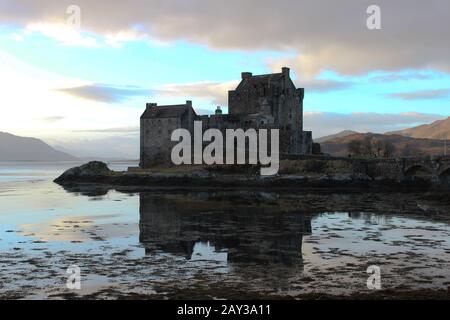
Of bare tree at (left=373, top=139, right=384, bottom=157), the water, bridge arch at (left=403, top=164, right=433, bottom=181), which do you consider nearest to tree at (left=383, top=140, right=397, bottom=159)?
bare tree at (left=373, top=139, right=384, bottom=157)

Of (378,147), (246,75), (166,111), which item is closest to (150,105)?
(166,111)

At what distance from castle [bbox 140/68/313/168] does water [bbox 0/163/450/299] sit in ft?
90.6

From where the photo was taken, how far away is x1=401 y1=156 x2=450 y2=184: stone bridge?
50328 millimetres

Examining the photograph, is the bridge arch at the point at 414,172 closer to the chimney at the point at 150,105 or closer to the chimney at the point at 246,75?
the chimney at the point at 246,75

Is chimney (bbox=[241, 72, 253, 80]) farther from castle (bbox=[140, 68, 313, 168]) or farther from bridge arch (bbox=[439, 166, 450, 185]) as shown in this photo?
bridge arch (bbox=[439, 166, 450, 185])

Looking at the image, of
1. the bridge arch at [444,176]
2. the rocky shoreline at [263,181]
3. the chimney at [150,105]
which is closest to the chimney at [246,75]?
the chimney at [150,105]

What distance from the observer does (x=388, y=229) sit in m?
22.0

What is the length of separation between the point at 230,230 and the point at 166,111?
40903 millimetres

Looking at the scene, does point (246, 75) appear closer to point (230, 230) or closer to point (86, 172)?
point (86, 172)

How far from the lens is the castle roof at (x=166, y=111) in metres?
58.8

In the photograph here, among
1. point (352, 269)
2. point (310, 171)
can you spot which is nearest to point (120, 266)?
point (352, 269)

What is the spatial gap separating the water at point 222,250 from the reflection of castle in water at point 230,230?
0.14 ft

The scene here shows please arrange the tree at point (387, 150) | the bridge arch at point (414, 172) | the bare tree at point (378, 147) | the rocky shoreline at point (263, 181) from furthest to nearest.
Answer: the bare tree at point (378, 147) < the tree at point (387, 150) < the bridge arch at point (414, 172) < the rocky shoreline at point (263, 181)

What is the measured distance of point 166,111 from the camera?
60344 mm
